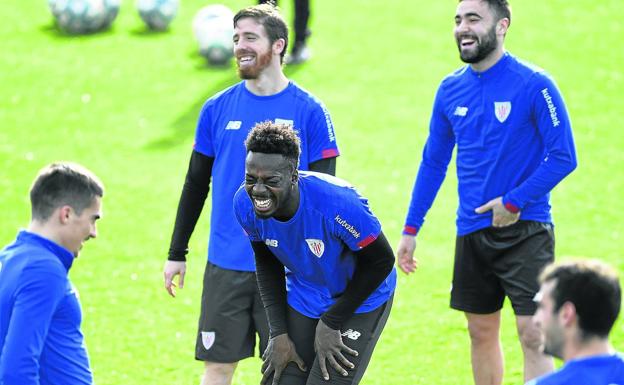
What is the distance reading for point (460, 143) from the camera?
→ 7.52 meters

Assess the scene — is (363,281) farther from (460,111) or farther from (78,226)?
(460,111)

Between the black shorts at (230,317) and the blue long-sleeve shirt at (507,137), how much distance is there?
1.55m

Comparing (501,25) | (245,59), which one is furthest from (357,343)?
(501,25)

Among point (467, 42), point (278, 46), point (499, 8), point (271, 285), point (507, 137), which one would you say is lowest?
point (271, 285)

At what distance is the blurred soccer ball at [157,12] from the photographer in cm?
1770

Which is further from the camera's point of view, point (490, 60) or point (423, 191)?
point (423, 191)

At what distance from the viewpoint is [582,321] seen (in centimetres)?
426

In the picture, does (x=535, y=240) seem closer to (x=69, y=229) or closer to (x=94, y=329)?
(x=69, y=229)

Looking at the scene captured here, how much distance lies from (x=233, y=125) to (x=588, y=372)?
3.46m

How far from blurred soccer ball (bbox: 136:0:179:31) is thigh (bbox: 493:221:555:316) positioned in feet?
37.9

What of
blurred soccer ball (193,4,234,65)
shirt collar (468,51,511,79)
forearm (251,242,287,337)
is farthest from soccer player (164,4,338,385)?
blurred soccer ball (193,4,234,65)

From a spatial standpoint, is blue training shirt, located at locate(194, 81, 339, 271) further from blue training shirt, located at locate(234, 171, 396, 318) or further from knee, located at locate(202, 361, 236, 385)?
blue training shirt, located at locate(234, 171, 396, 318)

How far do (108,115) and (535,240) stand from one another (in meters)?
9.11

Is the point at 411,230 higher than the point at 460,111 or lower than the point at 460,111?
lower
